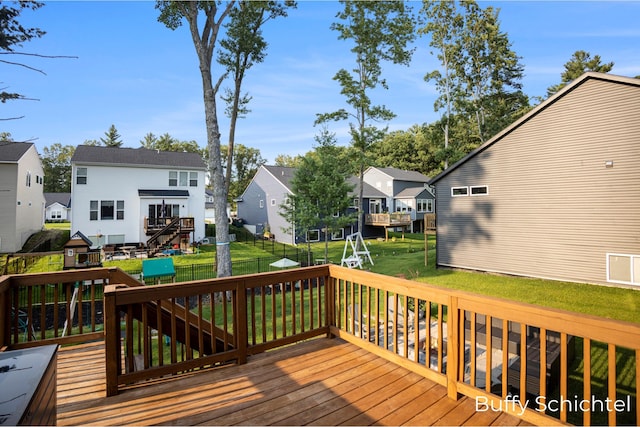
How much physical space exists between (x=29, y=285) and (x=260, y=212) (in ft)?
77.8

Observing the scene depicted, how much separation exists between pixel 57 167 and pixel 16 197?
36.7 m

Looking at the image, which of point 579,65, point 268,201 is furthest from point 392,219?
point 579,65

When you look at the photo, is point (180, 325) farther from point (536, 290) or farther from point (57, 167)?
point (57, 167)

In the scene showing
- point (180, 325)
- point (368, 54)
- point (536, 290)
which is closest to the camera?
point (180, 325)

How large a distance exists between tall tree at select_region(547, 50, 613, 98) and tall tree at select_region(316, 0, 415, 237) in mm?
19409

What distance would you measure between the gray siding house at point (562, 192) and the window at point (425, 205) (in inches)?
678

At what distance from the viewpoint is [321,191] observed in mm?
15156

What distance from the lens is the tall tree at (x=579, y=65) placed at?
2714 centimetres

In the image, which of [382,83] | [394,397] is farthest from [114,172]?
[394,397]

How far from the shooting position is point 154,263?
1073 centimetres

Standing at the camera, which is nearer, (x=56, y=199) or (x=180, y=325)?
(x=180, y=325)

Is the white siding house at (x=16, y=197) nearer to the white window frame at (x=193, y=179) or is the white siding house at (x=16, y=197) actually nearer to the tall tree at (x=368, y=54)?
the white window frame at (x=193, y=179)

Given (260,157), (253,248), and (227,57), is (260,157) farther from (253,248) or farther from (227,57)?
(227,57)

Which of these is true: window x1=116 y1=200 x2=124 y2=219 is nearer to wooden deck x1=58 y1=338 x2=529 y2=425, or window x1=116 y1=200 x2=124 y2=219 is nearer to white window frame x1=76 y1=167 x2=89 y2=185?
white window frame x1=76 y1=167 x2=89 y2=185
